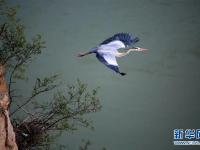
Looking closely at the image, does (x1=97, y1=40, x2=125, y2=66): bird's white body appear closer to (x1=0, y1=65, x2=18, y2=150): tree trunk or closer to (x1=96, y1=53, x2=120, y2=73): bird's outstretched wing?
(x1=96, y1=53, x2=120, y2=73): bird's outstretched wing

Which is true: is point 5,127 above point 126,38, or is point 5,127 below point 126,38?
below

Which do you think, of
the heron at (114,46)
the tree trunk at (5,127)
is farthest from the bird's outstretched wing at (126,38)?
the tree trunk at (5,127)

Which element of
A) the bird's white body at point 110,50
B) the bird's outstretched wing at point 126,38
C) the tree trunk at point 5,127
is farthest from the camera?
the bird's outstretched wing at point 126,38

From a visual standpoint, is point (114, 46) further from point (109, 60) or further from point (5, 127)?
point (5, 127)

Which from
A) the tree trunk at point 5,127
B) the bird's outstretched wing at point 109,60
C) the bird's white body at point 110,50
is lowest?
the tree trunk at point 5,127

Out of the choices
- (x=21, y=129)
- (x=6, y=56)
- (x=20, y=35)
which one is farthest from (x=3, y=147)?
(x=20, y=35)

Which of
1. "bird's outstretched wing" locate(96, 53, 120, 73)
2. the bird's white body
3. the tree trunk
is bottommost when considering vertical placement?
the tree trunk

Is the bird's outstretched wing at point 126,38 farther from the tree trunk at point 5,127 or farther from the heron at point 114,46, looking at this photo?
the tree trunk at point 5,127

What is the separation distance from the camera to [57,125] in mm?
7289

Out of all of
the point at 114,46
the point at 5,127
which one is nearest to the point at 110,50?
the point at 114,46

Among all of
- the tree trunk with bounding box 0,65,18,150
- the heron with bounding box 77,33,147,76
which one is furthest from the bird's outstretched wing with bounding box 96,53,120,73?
the tree trunk with bounding box 0,65,18,150

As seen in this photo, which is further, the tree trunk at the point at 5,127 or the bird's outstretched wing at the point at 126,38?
the bird's outstretched wing at the point at 126,38

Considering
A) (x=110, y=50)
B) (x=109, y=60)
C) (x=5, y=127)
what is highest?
(x=110, y=50)

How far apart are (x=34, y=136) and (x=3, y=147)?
1.04m
